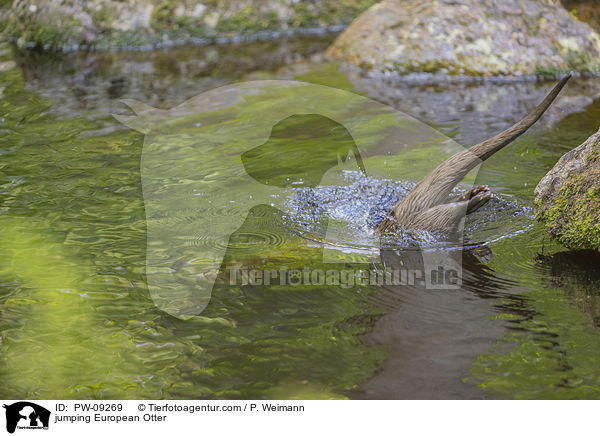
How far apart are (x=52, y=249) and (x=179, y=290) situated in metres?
1.06

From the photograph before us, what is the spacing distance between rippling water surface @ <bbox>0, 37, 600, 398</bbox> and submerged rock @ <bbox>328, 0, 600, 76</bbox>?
92.6 inches

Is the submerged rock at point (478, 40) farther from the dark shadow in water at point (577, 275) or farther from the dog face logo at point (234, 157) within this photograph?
the dark shadow in water at point (577, 275)

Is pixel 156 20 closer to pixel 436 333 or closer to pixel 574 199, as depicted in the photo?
pixel 574 199

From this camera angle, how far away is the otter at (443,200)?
4.24 m

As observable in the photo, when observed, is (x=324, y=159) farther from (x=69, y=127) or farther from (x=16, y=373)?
(x=16, y=373)

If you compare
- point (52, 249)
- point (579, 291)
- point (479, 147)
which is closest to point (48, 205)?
point (52, 249)

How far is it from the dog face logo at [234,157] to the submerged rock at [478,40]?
148cm

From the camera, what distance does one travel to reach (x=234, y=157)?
239 inches

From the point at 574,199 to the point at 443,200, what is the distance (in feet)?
2.70

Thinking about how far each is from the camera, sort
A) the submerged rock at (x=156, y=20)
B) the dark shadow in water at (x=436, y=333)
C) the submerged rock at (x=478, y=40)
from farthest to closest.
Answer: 1. the submerged rock at (x=156, y=20)
2. the submerged rock at (x=478, y=40)
3. the dark shadow in water at (x=436, y=333)

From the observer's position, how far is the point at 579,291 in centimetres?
381
